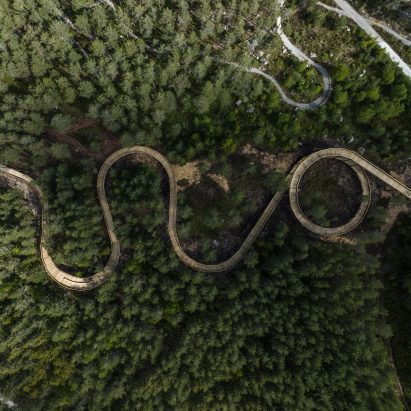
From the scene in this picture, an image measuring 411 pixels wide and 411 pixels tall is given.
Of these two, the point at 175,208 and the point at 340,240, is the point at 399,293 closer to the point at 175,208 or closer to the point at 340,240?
the point at 340,240

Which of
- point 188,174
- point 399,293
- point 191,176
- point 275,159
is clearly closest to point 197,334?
point 191,176

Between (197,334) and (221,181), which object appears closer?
(197,334)

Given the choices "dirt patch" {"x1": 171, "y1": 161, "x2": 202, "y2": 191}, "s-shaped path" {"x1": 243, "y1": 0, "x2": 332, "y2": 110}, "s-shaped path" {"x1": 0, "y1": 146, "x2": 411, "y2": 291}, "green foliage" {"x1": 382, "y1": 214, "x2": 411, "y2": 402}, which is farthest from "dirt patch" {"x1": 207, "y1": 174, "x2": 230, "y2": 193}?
"green foliage" {"x1": 382, "y1": 214, "x2": 411, "y2": 402}

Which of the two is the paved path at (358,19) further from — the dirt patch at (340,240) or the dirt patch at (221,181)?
the dirt patch at (221,181)

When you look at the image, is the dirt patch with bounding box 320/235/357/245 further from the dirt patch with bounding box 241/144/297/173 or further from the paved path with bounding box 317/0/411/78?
the paved path with bounding box 317/0/411/78

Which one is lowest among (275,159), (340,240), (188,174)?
(188,174)

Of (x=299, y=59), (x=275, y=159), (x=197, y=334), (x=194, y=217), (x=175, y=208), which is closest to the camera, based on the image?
(x=197, y=334)

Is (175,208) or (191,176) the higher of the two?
(191,176)

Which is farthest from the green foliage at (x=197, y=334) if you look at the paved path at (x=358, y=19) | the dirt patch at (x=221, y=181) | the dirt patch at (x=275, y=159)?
the paved path at (x=358, y=19)
